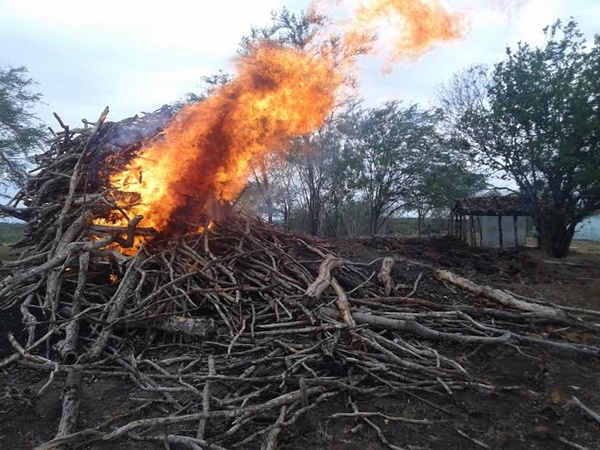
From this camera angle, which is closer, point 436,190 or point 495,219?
point 495,219

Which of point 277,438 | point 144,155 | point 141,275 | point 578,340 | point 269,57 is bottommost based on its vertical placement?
point 277,438

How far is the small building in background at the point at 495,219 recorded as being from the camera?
23408mm

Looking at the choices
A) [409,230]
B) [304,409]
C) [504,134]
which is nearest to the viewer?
[304,409]

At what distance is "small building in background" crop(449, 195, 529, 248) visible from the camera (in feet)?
76.8

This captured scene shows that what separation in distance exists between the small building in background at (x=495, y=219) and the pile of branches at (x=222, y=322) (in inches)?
637

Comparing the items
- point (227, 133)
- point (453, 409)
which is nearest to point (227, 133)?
point (227, 133)

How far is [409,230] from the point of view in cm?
3681

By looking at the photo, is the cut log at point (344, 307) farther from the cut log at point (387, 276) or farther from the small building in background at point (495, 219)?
the small building in background at point (495, 219)

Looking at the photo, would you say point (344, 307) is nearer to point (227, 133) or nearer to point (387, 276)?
point (387, 276)

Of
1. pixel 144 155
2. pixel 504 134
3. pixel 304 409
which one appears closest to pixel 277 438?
pixel 304 409

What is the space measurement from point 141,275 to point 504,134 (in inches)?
639

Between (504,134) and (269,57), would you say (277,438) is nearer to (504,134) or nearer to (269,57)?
(269,57)

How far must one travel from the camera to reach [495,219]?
24.3 meters

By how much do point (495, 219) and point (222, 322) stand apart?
2164 cm
